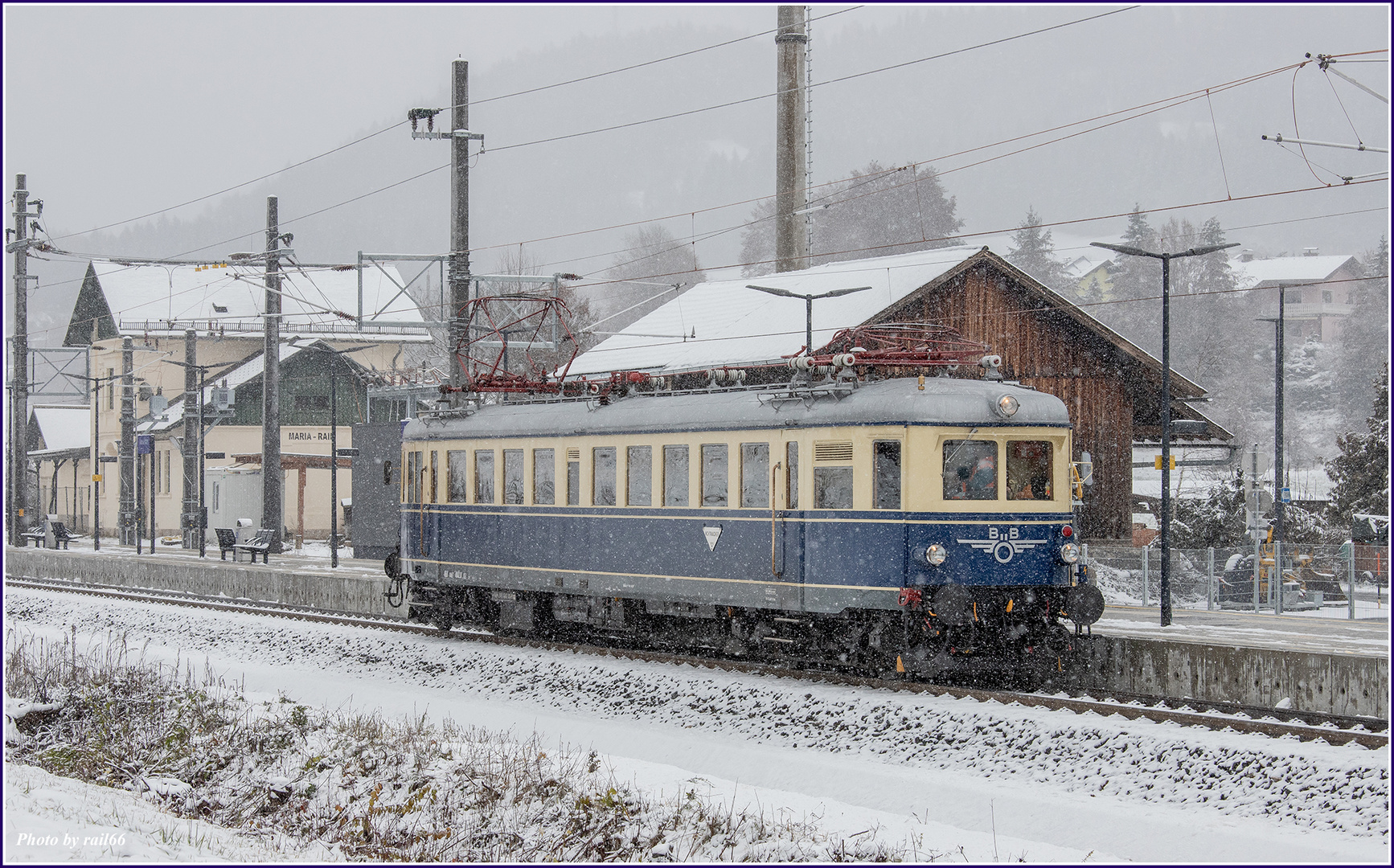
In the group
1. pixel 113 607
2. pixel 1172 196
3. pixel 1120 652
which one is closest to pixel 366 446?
pixel 113 607

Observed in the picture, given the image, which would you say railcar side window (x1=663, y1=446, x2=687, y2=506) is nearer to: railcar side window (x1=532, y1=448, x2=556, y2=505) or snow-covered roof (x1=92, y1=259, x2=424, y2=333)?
railcar side window (x1=532, y1=448, x2=556, y2=505)

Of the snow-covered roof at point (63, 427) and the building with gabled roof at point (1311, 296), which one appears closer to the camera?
the snow-covered roof at point (63, 427)

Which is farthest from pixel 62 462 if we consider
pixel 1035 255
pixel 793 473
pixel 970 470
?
pixel 970 470

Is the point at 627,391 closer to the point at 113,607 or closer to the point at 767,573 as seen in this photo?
the point at 767,573

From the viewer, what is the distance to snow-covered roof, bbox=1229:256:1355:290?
112 meters

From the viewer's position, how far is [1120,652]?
1599cm

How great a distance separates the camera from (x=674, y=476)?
17.5 metres

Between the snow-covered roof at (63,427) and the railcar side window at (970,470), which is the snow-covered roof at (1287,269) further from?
the railcar side window at (970,470)

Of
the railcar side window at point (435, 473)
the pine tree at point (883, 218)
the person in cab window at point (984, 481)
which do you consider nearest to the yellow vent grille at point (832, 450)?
the person in cab window at point (984, 481)

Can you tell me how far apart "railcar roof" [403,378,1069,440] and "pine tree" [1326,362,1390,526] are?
2565cm

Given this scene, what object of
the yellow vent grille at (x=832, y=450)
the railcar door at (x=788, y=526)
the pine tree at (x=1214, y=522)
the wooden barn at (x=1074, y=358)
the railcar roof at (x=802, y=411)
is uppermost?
the wooden barn at (x=1074, y=358)

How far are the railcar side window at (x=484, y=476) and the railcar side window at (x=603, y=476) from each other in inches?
99.8

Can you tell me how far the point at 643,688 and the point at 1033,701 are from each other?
15.1 feet

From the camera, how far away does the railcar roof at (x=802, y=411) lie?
1534 cm
